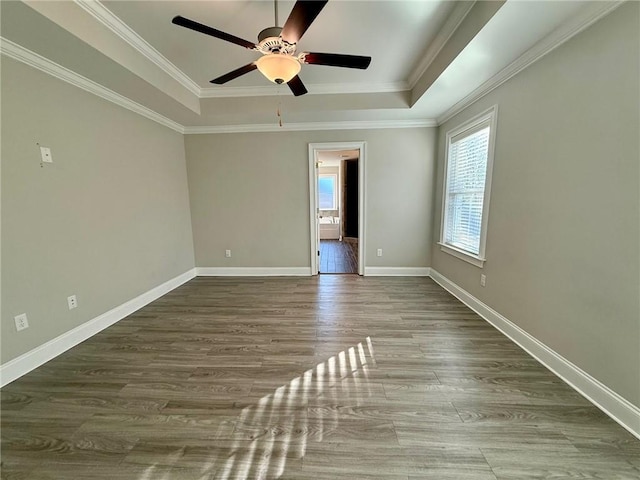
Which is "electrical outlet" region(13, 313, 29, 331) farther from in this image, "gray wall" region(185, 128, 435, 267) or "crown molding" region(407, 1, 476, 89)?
"crown molding" region(407, 1, 476, 89)

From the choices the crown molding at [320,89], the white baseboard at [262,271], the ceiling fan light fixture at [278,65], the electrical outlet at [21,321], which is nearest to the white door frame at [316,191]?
the white baseboard at [262,271]

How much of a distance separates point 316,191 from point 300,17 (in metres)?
2.60

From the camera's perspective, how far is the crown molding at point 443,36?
1.82 metres

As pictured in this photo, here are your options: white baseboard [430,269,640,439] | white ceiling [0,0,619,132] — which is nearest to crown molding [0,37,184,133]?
white ceiling [0,0,619,132]

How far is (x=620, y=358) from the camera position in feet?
4.51

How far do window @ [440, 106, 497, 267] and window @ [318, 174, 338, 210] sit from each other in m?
5.03

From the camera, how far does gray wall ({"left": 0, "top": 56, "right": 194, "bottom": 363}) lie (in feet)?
5.86

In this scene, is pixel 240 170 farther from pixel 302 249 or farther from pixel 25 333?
pixel 25 333

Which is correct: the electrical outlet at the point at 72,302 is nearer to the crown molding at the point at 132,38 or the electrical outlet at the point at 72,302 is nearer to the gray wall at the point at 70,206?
the gray wall at the point at 70,206

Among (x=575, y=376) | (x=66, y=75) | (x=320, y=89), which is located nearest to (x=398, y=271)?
(x=575, y=376)

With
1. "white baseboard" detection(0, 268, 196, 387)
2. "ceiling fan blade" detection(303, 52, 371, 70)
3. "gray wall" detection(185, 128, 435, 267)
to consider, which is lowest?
"white baseboard" detection(0, 268, 196, 387)

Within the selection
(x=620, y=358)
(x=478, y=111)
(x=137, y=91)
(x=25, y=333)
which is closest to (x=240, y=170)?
(x=137, y=91)

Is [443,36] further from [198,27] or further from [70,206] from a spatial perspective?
[70,206]

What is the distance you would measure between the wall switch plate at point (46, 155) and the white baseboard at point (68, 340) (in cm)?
147
